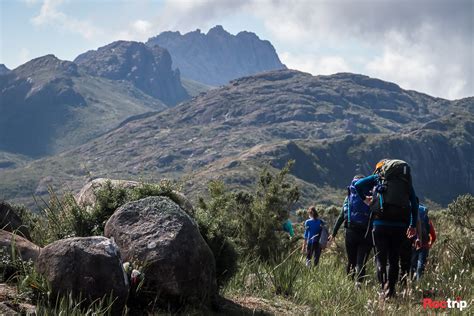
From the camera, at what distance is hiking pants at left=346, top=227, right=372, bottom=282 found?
8656mm

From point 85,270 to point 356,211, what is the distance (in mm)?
5108

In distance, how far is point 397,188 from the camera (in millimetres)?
7305

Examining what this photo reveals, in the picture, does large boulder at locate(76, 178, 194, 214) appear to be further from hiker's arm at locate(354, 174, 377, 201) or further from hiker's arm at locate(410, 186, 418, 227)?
hiker's arm at locate(410, 186, 418, 227)

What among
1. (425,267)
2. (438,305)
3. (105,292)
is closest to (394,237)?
(438,305)

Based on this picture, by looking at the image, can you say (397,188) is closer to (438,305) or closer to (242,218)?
(438,305)

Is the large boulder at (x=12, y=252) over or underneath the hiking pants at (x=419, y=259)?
over

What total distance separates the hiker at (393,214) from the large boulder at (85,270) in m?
3.80

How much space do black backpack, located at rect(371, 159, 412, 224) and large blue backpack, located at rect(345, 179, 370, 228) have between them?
49.7 inches

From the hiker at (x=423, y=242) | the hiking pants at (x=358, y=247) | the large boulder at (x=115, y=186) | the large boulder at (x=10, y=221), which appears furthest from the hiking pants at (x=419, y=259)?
the large boulder at (x=10, y=221)

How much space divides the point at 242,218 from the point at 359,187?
244 centimetres

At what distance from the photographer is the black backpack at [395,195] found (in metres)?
7.27

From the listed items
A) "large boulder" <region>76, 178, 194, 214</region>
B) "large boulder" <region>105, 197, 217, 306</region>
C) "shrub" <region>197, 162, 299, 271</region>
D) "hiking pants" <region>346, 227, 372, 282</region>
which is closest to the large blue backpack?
"hiking pants" <region>346, 227, 372, 282</region>

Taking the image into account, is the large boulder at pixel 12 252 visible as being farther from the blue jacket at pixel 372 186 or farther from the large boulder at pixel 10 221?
the blue jacket at pixel 372 186

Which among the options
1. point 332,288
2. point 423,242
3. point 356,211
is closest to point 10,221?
point 332,288
